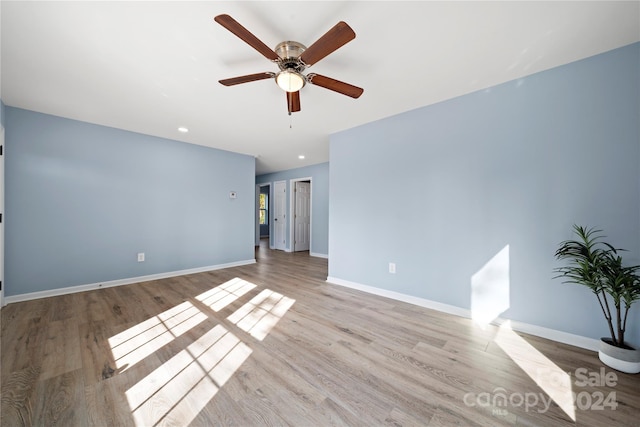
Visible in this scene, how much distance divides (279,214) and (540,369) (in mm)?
6338

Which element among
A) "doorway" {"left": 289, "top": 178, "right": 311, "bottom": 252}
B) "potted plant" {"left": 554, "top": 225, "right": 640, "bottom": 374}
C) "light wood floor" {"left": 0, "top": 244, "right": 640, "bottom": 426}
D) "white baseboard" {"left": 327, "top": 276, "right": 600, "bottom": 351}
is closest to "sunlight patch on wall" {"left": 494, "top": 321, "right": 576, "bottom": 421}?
"light wood floor" {"left": 0, "top": 244, "right": 640, "bottom": 426}

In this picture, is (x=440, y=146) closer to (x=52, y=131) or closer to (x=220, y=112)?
(x=220, y=112)

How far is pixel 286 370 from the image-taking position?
5.50 ft

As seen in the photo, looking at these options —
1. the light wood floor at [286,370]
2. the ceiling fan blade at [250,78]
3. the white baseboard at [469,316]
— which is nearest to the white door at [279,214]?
the white baseboard at [469,316]

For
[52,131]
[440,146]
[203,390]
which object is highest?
[52,131]

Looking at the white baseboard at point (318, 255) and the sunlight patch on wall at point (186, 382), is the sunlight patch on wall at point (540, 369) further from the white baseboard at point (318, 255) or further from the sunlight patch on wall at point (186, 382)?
the white baseboard at point (318, 255)

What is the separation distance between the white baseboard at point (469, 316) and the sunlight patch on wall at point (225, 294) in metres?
1.39

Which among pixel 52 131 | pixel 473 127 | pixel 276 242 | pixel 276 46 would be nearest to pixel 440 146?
pixel 473 127

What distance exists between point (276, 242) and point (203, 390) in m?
5.93

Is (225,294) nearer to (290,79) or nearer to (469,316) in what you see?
(290,79)

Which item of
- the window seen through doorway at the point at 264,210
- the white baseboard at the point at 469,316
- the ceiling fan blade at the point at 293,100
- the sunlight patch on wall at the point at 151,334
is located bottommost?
the sunlight patch on wall at the point at 151,334

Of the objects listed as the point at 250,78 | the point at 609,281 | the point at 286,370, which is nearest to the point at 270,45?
the point at 250,78

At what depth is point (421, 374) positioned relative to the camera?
1638mm

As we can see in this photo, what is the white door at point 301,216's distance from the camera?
689 cm
